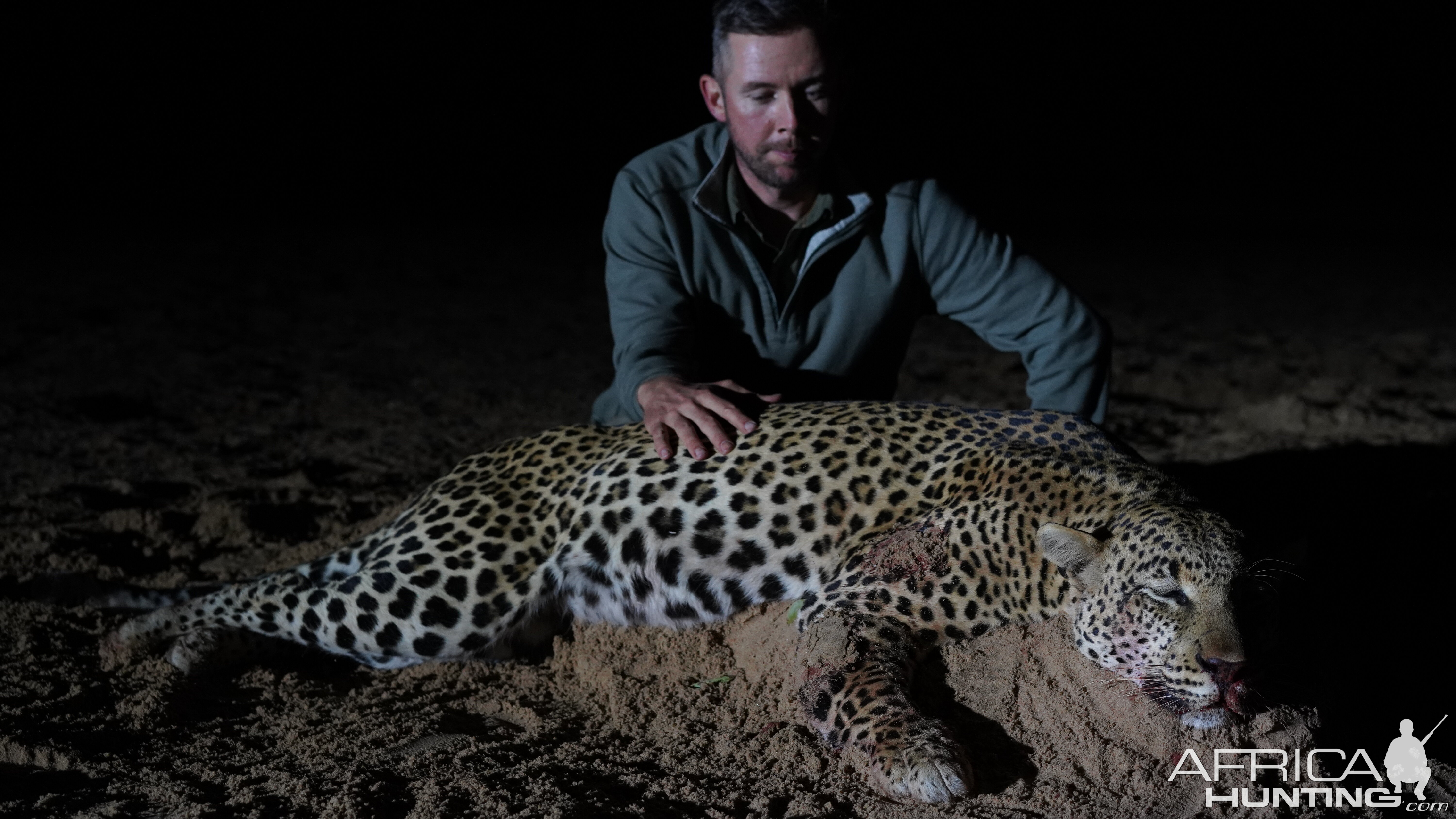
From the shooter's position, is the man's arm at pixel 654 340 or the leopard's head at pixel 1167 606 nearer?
the leopard's head at pixel 1167 606

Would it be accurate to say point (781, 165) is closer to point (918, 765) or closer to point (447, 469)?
point (918, 765)

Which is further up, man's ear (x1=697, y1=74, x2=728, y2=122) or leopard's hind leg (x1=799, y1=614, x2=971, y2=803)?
man's ear (x1=697, y1=74, x2=728, y2=122)

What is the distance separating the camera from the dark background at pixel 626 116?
536 inches

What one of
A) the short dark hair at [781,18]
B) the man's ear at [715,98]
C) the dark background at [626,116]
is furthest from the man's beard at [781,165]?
the dark background at [626,116]

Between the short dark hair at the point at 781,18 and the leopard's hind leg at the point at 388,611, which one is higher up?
the short dark hair at the point at 781,18

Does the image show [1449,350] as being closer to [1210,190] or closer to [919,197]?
[919,197]

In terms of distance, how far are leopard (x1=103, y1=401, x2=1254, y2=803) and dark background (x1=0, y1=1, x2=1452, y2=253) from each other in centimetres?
787

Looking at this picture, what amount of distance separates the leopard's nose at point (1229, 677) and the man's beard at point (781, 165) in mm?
2155

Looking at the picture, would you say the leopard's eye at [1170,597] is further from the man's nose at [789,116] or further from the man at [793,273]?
the man's nose at [789,116]

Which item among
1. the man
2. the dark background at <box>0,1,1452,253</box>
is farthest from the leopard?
the dark background at <box>0,1,1452,253</box>

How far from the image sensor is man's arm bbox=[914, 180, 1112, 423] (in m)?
4.50

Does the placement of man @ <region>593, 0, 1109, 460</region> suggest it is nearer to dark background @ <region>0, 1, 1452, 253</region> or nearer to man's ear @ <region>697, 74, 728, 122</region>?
man's ear @ <region>697, 74, 728, 122</region>

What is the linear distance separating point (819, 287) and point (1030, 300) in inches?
31.3

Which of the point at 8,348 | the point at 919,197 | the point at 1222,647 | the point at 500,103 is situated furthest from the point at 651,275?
the point at 500,103
